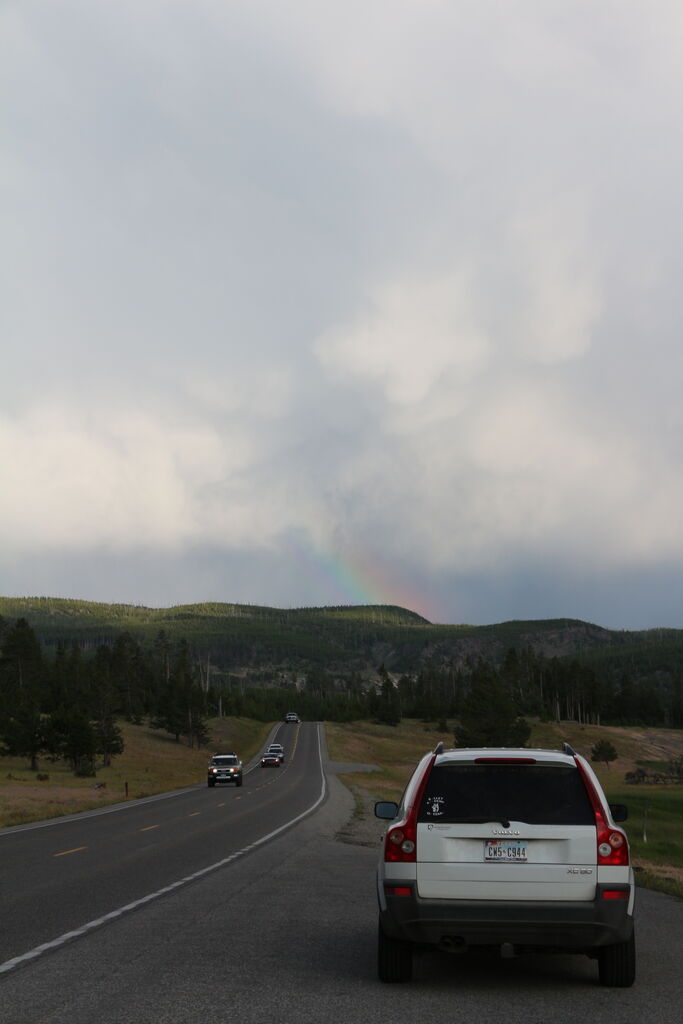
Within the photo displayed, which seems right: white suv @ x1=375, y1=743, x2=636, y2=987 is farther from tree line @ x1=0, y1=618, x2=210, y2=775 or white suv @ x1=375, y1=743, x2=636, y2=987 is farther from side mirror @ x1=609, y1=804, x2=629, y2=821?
tree line @ x1=0, y1=618, x2=210, y2=775

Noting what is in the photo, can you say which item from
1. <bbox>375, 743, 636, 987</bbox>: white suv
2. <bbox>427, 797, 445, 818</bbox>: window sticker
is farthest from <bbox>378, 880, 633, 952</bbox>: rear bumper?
<bbox>427, 797, 445, 818</bbox>: window sticker

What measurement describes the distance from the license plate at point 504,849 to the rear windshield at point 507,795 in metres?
0.17

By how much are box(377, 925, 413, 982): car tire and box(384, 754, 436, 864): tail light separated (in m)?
0.73

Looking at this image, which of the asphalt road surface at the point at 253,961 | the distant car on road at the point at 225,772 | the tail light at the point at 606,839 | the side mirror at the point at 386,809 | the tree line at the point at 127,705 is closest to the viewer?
the asphalt road surface at the point at 253,961

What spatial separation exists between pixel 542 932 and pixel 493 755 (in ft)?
4.58

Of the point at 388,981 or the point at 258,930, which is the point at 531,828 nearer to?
the point at 388,981

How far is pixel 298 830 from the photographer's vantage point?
29.4 m

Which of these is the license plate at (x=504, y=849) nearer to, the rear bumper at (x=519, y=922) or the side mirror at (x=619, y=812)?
the rear bumper at (x=519, y=922)

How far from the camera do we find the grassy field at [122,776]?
140 feet

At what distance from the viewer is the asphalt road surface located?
747 cm

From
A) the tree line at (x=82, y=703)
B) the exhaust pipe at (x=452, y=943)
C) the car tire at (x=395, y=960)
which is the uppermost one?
the tree line at (x=82, y=703)

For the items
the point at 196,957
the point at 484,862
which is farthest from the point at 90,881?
the point at 484,862

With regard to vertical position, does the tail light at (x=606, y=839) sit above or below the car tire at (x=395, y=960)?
above

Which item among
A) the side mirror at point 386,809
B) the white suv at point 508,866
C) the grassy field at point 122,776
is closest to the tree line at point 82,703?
the grassy field at point 122,776
